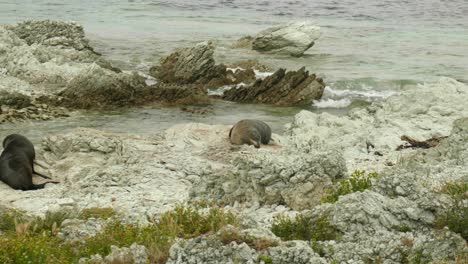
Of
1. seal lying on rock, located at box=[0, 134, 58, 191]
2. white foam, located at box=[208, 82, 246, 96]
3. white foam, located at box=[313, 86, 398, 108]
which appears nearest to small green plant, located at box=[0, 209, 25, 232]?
seal lying on rock, located at box=[0, 134, 58, 191]

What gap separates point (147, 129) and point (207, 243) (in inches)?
467

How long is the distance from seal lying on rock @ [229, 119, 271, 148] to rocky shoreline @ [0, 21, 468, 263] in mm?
280

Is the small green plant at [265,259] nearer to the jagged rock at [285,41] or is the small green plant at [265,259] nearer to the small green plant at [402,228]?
the small green plant at [402,228]

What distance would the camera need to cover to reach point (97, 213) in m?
10.4

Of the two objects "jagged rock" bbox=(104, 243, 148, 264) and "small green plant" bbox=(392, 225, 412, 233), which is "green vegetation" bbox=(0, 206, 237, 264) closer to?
"jagged rock" bbox=(104, 243, 148, 264)

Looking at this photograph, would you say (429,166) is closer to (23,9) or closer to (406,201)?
(406,201)

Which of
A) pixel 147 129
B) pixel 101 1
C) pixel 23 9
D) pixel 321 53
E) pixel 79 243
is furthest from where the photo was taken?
pixel 101 1

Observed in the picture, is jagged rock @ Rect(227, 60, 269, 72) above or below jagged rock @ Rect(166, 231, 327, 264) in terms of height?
below

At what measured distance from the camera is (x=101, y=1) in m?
54.2

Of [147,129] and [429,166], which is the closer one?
[429,166]

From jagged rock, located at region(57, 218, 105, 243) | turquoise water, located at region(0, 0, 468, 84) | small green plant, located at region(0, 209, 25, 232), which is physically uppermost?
jagged rock, located at region(57, 218, 105, 243)

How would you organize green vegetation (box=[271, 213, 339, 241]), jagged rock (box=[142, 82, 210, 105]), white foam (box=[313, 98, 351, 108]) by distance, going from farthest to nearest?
1. white foam (box=[313, 98, 351, 108])
2. jagged rock (box=[142, 82, 210, 105])
3. green vegetation (box=[271, 213, 339, 241])

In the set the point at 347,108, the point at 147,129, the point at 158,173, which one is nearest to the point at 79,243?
the point at 158,173

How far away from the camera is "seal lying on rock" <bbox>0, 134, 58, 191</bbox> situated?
12.8 metres
